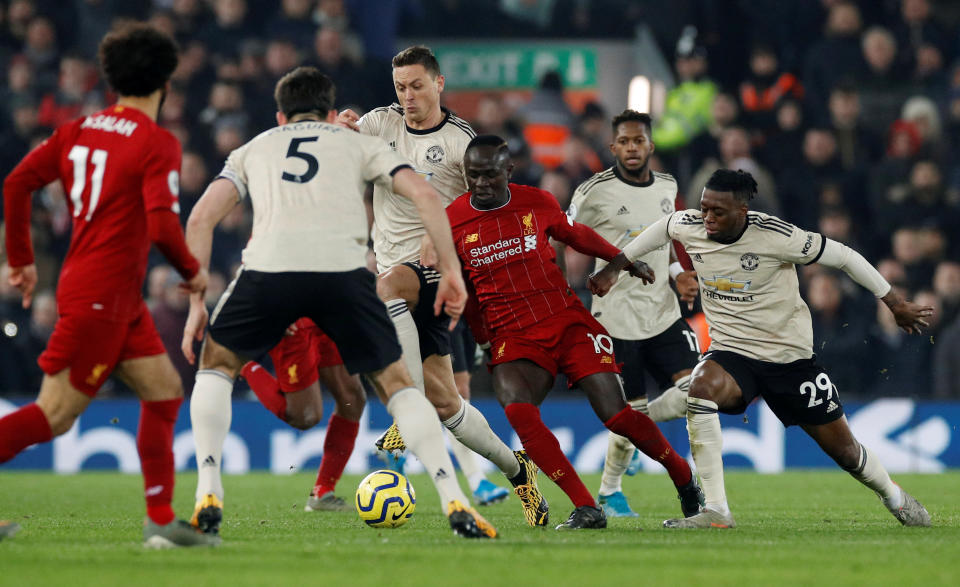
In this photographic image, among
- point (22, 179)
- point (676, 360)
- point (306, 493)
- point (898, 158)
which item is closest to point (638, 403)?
point (676, 360)

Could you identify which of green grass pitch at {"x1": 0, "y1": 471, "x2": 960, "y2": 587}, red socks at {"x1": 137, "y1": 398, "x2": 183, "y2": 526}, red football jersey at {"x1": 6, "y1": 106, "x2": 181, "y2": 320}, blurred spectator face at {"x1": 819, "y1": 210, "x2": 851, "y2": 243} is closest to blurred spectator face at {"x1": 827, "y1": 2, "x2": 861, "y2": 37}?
blurred spectator face at {"x1": 819, "y1": 210, "x2": 851, "y2": 243}

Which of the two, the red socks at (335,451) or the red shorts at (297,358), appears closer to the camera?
the red socks at (335,451)

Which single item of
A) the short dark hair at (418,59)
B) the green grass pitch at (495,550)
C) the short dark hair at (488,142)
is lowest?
the green grass pitch at (495,550)

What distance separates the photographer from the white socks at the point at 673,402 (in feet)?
27.0

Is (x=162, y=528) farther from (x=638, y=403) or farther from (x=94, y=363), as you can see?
(x=638, y=403)

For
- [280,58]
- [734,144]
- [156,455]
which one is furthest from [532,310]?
[280,58]

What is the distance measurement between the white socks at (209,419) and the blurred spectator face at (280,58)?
32.2ft

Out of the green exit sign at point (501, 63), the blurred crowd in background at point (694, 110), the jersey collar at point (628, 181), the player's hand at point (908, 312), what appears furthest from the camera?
the green exit sign at point (501, 63)

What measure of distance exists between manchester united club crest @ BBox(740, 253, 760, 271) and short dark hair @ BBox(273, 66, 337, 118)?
237 centimetres

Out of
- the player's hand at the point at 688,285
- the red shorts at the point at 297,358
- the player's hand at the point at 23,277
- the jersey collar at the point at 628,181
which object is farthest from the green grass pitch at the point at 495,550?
the jersey collar at the point at 628,181

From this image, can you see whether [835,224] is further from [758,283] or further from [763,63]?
[758,283]

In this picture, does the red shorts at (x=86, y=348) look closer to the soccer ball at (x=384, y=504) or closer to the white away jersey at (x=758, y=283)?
the soccer ball at (x=384, y=504)

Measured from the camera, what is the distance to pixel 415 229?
738 centimetres

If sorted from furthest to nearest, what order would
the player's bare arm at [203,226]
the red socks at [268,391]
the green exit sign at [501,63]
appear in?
the green exit sign at [501,63] < the red socks at [268,391] < the player's bare arm at [203,226]
